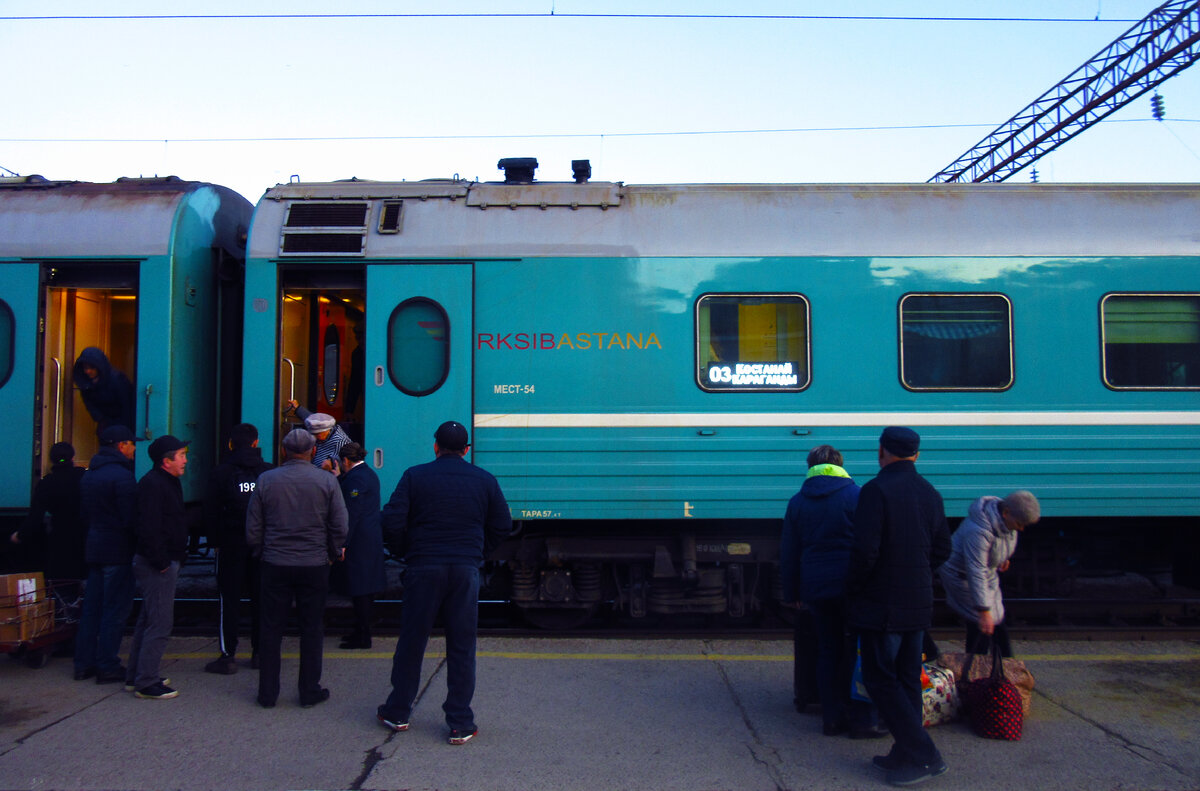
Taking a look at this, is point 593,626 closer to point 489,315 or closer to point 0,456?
point 489,315

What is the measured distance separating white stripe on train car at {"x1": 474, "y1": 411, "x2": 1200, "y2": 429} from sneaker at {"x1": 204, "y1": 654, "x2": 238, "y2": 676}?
2446 millimetres

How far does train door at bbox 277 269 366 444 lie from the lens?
269 inches

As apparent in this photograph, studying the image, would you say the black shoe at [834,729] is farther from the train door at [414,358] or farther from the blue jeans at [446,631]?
the train door at [414,358]

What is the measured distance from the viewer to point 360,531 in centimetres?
616

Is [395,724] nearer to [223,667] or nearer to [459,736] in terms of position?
[459,736]

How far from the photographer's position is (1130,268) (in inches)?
261

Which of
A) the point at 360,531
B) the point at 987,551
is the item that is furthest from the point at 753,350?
the point at 360,531

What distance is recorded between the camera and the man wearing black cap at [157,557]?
5273 mm

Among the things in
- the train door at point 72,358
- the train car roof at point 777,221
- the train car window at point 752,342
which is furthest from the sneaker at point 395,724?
the train car roof at point 777,221

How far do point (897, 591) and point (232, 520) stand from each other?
451 cm

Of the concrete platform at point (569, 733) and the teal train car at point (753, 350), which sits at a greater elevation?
the teal train car at point (753, 350)

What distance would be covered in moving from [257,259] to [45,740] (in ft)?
12.0

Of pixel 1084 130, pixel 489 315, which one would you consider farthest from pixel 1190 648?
pixel 1084 130

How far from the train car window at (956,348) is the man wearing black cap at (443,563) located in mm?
3684
